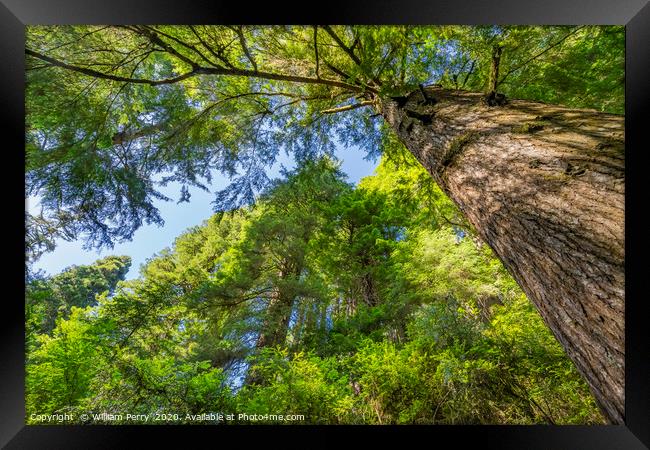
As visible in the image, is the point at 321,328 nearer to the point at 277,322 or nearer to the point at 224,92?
the point at 277,322

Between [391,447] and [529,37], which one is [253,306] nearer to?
[391,447]

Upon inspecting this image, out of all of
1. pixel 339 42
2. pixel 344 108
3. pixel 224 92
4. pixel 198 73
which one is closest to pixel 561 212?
pixel 339 42

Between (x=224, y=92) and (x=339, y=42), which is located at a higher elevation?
(x=224, y=92)

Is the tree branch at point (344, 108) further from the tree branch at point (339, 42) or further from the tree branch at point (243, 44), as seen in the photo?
the tree branch at point (243, 44)

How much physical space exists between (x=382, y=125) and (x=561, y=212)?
3614mm

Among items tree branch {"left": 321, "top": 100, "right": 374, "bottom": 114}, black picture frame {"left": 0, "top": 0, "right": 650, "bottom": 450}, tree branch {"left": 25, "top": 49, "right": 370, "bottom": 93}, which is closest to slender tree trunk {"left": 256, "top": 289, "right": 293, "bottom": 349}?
black picture frame {"left": 0, "top": 0, "right": 650, "bottom": 450}

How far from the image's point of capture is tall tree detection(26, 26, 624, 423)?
1.08m

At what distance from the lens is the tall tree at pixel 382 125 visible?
3.55ft

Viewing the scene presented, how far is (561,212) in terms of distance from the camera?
43.8 inches

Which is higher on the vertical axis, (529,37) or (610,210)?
(529,37)

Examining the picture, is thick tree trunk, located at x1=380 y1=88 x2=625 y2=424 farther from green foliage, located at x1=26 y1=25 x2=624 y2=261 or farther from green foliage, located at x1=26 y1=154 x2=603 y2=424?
green foliage, located at x1=26 y1=154 x2=603 y2=424
